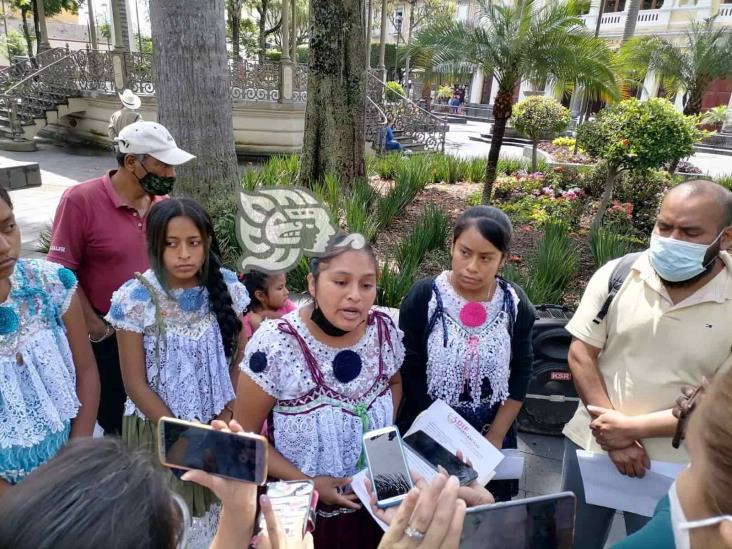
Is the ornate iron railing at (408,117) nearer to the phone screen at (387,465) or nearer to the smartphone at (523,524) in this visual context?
the phone screen at (387,465)

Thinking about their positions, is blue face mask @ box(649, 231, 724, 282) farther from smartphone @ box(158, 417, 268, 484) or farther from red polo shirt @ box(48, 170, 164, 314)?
red polo shirt @ box(48, 170, 164, 314)

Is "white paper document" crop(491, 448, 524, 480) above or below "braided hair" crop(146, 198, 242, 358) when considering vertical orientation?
below

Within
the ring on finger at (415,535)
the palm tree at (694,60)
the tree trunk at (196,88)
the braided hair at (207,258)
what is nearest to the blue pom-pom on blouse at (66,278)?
the braided hair at (207,258)

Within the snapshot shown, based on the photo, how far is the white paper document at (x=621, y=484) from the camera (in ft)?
5.70

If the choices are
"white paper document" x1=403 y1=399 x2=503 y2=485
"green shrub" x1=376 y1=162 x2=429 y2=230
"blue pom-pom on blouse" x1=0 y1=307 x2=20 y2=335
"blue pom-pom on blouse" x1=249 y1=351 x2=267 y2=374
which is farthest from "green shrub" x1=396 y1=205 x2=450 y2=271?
"blue pom-pom on blouse" x1=0 y1=307 x2=20 y2=335

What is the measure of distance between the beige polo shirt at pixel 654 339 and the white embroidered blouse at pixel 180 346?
1.38 meters

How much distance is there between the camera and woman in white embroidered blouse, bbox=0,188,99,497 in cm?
144

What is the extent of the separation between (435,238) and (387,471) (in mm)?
3541

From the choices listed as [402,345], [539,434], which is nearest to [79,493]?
[402,345]

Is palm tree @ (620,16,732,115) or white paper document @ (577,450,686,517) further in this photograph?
palm tree @ (620,16,732,115)

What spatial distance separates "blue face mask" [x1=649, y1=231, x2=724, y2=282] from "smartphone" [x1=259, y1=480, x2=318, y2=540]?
4.54 feet

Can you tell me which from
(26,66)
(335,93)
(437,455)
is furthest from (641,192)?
(26,66)

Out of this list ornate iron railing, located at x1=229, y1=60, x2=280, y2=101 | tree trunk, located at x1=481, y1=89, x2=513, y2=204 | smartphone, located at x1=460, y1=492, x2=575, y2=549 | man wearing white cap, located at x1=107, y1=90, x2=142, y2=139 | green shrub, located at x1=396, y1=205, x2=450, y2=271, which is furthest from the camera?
ornate iron railing, located at x1=229, y1=60, x2=280, y2=101

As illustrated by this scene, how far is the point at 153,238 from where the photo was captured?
177cm
